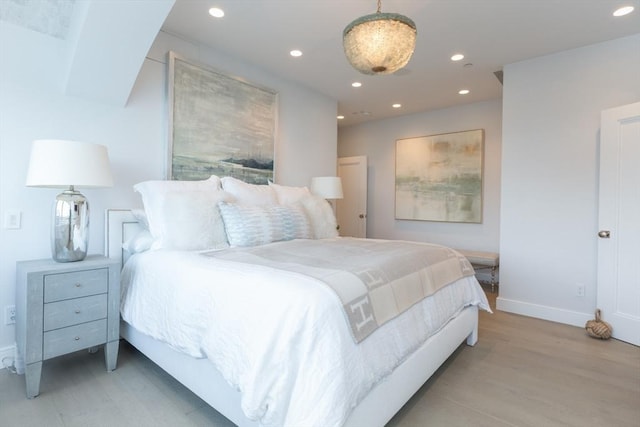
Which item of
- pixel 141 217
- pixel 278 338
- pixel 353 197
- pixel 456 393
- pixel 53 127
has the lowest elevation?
pixel 456 393

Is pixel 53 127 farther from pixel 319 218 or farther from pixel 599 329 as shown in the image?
pixel 599 329

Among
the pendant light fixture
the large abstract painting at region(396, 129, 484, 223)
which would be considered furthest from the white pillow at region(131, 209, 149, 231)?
the large abstract painting at region(396, 129, 484, 223)

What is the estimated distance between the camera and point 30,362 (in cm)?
180

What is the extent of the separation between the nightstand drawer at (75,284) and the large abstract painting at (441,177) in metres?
4.49

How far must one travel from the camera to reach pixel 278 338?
1.17 metres

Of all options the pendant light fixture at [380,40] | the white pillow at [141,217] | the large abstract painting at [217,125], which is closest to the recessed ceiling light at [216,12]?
the large abstract painting at [217,125]

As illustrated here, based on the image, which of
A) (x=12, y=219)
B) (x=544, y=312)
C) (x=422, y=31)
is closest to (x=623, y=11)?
(x=422, y=31)

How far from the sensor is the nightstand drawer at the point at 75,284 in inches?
73.0

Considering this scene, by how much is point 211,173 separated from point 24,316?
5.84 ft

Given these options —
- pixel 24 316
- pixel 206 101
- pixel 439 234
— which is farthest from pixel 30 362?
pixel 439 234

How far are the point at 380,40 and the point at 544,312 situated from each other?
10.6 feet

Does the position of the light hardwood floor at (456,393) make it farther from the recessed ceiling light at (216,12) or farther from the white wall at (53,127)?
the recessed ceiling light at (216,12)

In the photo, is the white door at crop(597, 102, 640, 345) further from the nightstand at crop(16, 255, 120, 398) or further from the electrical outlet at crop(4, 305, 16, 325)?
the electrical outlet at crop(4, 305, 16, 325)

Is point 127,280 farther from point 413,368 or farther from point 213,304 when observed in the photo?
point 413,368
